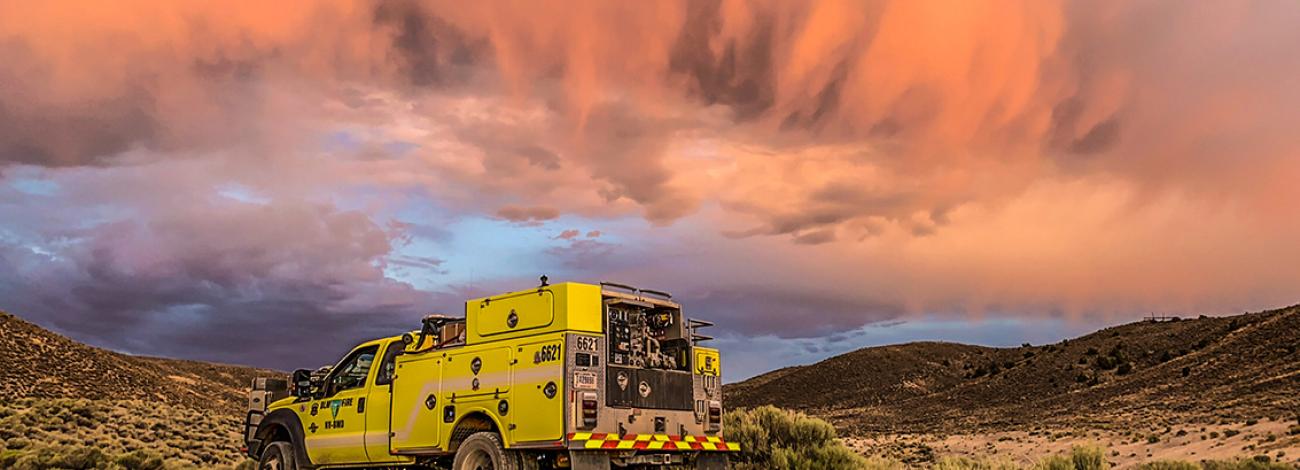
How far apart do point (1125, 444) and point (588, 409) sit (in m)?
23.8

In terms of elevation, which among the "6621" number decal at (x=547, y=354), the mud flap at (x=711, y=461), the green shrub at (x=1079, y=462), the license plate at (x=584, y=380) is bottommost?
the green shrub at (x=1079, y=462)

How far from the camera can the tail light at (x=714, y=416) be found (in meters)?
14.1

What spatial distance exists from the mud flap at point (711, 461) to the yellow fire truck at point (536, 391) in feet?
0.06

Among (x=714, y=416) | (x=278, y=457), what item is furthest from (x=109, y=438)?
(x=714, y=416)

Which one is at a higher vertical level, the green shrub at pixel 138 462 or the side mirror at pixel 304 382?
the side mirror at pixel 304 382

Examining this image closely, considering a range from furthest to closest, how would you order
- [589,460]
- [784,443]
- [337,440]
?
[784,443], [337,440], [589,460]

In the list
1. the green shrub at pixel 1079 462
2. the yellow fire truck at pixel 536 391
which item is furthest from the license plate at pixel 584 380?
the green shrub at pixel 1079 462

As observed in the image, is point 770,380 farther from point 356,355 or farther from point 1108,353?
point 356,355

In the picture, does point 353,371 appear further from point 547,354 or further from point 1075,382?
point 1075,382

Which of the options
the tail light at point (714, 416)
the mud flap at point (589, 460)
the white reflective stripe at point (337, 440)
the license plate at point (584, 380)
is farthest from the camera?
the white reflective stripe at point (337, 440)

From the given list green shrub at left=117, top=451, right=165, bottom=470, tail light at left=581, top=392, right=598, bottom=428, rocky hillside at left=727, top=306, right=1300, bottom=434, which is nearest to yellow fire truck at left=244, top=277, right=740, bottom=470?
tail light at left=581, top=392, right=598, bottom=428

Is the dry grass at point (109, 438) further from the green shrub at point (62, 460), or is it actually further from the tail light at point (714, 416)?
the tail light at point (714, 416)

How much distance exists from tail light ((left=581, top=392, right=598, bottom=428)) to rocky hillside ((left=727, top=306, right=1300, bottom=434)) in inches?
1078

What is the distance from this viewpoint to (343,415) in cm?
1542
